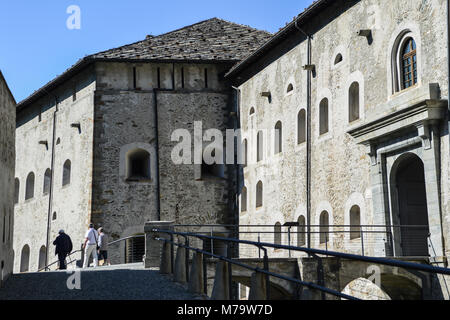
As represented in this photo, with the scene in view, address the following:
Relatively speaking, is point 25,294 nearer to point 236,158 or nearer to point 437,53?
point 437,53

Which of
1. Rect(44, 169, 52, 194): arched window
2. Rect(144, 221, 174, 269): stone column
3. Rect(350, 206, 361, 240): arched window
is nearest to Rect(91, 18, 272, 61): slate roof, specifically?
Rect(44, 169, 52, 194): arched window

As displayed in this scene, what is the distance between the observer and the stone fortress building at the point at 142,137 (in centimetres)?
2694

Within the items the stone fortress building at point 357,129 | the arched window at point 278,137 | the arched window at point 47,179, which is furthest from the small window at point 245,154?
the arched window at point 47,179

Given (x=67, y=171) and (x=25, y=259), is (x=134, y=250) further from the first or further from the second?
(x=25, y=259)

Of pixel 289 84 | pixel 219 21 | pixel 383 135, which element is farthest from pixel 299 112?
pixel 219 21

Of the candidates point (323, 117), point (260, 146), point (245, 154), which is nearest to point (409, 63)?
point (323, 117)

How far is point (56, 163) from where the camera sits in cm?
3084

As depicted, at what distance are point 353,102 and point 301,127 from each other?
303 centimetres

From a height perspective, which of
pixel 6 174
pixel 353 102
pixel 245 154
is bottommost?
pixel 6 174

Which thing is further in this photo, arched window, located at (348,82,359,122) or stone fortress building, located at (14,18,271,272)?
stone fortress building, located at (14,18,271,272)

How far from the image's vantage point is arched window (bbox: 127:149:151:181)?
27.6m

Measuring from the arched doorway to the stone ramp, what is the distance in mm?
6369

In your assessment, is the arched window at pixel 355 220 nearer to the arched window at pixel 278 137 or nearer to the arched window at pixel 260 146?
the arched window at pixel 278 137

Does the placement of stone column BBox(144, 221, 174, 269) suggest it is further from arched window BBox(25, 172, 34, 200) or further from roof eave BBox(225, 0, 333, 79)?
arched window BBox(25, 172, 34, 200)
